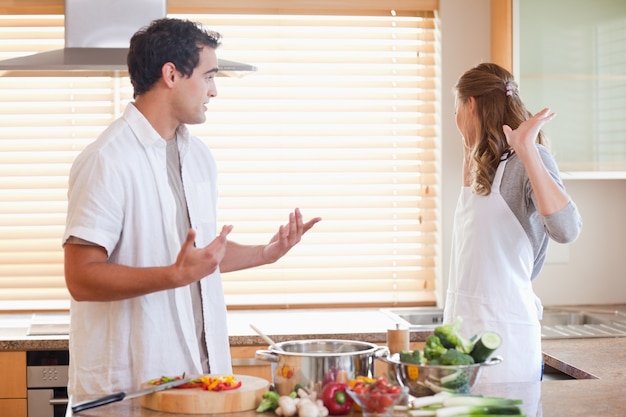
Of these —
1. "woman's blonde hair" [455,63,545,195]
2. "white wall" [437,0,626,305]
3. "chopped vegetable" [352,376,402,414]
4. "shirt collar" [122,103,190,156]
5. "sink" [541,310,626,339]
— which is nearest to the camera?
"chopped vegetable" [352,376,402,414]

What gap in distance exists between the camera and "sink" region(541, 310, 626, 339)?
11.4 feet

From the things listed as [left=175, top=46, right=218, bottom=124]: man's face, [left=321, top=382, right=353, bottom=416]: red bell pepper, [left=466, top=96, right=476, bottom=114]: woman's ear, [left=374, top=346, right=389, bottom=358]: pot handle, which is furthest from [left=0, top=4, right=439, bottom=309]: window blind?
[left=321, top=382, right=353, bottom=416]: red bell pepper

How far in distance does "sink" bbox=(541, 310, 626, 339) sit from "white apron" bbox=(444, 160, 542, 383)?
30.5 inches

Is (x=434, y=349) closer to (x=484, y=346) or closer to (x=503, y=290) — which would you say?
(x=484, y=346)

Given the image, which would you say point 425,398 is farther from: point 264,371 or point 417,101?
point 417,101

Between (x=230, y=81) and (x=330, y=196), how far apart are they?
0.66 meters

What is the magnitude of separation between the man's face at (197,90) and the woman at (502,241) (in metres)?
0.80

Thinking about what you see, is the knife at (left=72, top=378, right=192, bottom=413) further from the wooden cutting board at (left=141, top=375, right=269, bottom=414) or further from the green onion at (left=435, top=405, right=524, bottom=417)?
the green onion at (left=435, top=405, right=524, bottom=417)

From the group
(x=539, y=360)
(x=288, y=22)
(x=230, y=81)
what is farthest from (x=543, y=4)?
(x=539, y=360)

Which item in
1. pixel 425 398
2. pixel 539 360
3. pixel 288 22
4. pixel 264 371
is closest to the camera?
pixel 425 398

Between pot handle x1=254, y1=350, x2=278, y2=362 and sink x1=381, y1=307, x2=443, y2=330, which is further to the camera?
sink x1=381, y1=307, x2=443, y2=330

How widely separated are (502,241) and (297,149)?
1.58m

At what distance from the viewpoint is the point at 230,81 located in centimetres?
407

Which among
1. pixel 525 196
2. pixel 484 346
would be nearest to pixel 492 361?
pixel 484 346
